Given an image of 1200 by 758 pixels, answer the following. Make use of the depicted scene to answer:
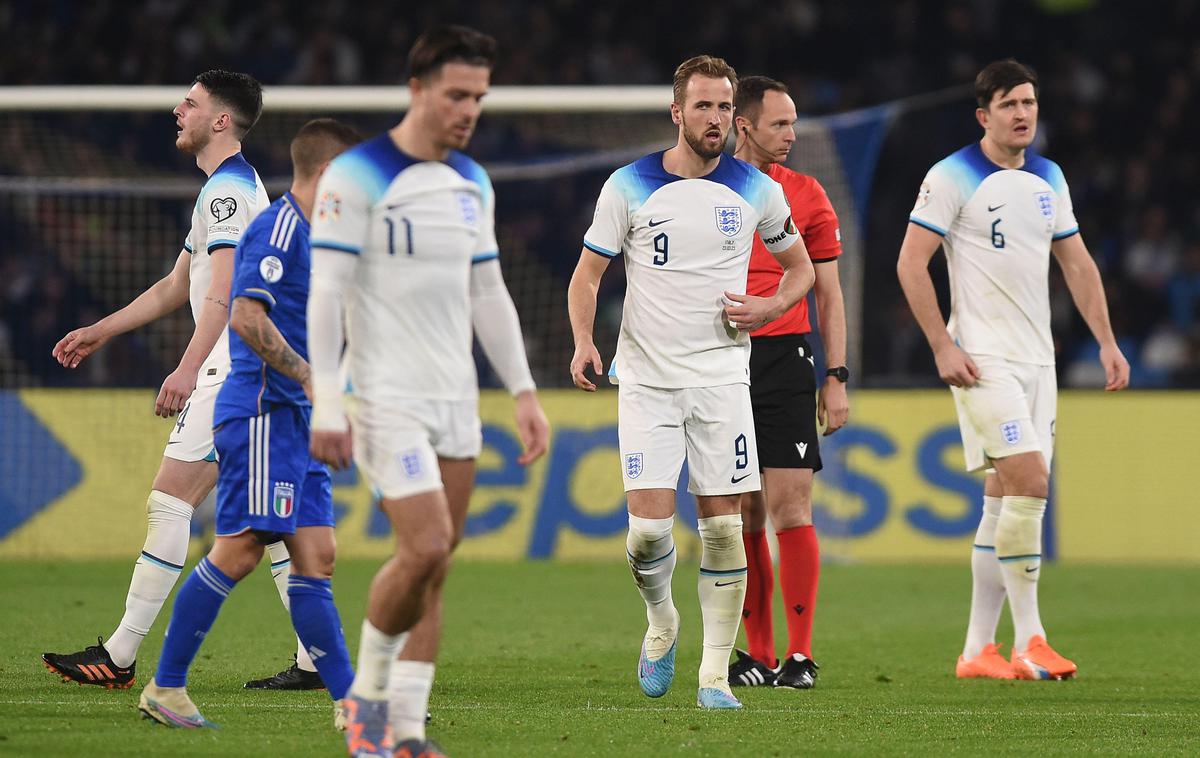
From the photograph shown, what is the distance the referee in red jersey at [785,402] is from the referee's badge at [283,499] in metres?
2.62

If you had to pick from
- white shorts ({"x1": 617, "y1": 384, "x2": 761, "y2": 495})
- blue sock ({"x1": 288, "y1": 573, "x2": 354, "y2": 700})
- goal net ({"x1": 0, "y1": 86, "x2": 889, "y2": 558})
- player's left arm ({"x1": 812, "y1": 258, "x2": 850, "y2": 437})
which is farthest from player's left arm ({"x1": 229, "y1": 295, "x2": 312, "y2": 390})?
goal net ({"x1": 0, "y1": 86, "x2": 889, "y2": 558})

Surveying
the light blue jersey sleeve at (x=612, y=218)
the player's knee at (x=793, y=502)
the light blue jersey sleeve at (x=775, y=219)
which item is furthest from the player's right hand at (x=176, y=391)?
the player's knee at (x=793, y=502)

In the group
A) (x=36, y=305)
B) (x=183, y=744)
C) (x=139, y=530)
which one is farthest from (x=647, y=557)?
(x=36, y=305)

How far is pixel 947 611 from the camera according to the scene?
10.8 metres

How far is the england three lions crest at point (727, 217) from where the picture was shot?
6492 mm

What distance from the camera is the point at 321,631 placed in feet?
18.5

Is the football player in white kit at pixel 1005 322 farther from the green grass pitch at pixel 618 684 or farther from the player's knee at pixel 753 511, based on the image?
the player's knee at pixel 753 511

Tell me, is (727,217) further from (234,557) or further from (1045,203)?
(234,557)

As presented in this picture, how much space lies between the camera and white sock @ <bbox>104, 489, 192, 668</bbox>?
→ 673 cm

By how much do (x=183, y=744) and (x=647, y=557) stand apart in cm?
207

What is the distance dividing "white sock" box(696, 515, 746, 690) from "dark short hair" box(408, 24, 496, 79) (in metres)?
2.35

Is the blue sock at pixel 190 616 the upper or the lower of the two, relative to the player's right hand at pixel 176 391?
lower

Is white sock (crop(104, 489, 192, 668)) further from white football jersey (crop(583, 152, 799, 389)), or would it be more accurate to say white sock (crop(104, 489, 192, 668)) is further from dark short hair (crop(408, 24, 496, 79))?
dark short hair (crop(408, 24, 496, 79))

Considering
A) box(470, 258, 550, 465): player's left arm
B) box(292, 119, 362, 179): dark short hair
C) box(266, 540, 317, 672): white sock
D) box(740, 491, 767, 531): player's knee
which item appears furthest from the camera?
box(740, 491, 767, 531): player's knee
